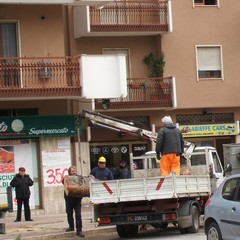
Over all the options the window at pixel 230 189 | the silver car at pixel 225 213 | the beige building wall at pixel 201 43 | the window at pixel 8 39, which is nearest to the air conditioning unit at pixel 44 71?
the window at pixel 8 39

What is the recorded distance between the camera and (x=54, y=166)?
29.8m

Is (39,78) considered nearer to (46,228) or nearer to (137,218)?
(46,228)

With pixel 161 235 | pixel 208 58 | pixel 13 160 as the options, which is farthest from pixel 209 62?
pixel 161 235

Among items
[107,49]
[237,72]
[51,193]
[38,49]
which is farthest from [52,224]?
[237,72]

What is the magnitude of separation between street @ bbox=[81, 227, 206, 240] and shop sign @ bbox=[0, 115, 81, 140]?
8.42 m

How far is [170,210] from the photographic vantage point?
18.6m

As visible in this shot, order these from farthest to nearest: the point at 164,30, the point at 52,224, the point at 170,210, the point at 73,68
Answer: the point at 164,30 < the point at 73,68 < the point at 52,224 < the point at 170,210

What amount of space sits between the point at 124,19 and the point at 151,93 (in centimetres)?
318

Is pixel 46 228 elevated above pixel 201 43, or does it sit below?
below

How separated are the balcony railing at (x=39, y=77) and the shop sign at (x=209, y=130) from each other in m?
6.44

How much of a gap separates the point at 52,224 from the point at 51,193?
222 inches

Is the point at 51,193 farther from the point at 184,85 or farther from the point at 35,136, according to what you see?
the point at 184,85

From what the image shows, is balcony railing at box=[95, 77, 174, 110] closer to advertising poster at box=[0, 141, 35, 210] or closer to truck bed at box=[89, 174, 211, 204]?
advertising poster at box=[0, 141, 35, 210]

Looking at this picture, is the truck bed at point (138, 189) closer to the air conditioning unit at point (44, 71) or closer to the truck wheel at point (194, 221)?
the truck wheel at point (194, 221)
